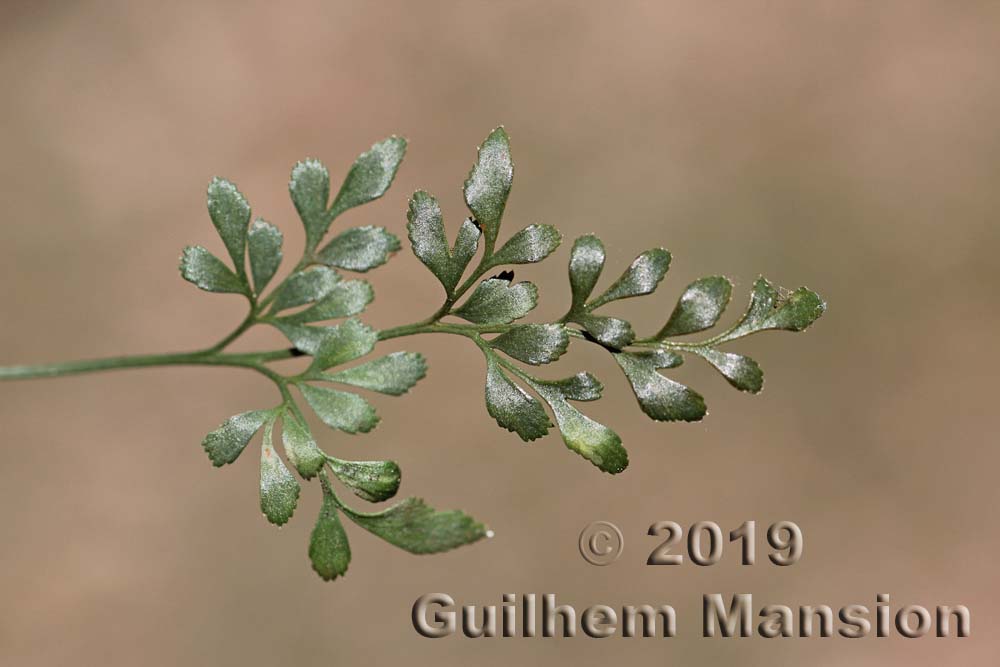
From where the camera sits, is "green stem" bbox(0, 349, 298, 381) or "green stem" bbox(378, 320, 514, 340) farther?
"green stem" bbox(378, 320, 514, 340)

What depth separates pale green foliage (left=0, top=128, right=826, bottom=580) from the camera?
33.4 inches

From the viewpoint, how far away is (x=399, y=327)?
34.9 inches

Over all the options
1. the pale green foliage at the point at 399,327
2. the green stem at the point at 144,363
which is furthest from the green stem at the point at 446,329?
the green stem at the point at 144,363

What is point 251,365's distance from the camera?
0.87m

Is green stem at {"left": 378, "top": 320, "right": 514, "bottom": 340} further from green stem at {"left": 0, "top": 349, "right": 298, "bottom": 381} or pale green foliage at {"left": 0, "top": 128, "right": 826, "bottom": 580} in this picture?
green stem at {"left": 0, "top": 349, "right": 298, "bottom": 381}

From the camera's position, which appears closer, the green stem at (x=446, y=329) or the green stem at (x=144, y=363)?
the green stem at (x=144, y=363)

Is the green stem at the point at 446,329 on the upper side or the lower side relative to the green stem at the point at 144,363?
upper

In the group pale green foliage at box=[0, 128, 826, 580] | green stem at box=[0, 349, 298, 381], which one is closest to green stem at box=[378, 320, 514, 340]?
pale green foliage at box=[0, 128, 826, 580]

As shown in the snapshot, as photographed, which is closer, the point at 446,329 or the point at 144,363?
the point at 144,363

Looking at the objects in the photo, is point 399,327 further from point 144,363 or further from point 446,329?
point 144,363

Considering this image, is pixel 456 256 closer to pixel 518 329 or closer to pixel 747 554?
pixel 518 329

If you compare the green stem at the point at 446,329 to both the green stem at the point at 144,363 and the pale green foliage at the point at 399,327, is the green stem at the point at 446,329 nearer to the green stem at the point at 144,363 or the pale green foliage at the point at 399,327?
the pale green foliage at the point at 399,327

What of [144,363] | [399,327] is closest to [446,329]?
[399,327]

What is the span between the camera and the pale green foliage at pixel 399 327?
2.79 feet
